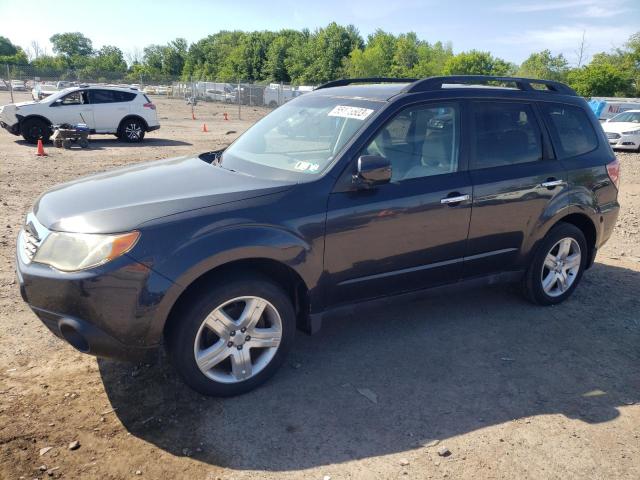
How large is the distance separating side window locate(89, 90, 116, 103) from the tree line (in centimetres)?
3219

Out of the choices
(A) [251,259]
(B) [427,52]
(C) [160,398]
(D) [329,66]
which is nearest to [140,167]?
(A) [251,259]

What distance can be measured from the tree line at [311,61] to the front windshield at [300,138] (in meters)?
46.2

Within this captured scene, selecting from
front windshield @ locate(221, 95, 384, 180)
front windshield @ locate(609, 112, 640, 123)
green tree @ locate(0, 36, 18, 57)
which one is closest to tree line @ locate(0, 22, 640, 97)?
green tree @ locate(0, 36, 18, 57)

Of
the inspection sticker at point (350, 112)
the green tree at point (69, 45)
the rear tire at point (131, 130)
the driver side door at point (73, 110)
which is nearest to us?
the inspection sticker at point (350, 112)

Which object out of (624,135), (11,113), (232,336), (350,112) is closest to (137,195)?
(232,336)

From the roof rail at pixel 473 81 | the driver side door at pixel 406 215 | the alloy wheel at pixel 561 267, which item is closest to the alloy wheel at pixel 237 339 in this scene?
the driver side door at pixel 406 215

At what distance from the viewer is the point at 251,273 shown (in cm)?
327

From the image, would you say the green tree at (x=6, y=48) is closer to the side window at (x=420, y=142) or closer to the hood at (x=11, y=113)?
the hood at (x=11, y=113)

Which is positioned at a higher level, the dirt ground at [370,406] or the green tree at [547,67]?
the green tree at [547,67]

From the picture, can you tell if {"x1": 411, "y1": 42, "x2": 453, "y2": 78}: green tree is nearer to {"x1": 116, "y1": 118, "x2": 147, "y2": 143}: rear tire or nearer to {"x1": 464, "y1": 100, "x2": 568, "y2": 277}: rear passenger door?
{"x1": 116, "y1": 118, "x2": 147, "y2": 143}: rear tire

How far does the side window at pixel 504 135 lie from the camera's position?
414cm

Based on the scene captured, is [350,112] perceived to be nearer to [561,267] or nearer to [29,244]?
[29,244]

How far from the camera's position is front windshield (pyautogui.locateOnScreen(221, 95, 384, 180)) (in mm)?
3676

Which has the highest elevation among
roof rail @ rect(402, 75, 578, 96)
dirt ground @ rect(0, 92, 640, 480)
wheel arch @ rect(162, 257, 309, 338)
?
roof rail @ rect(402, 75, 578, 96)
